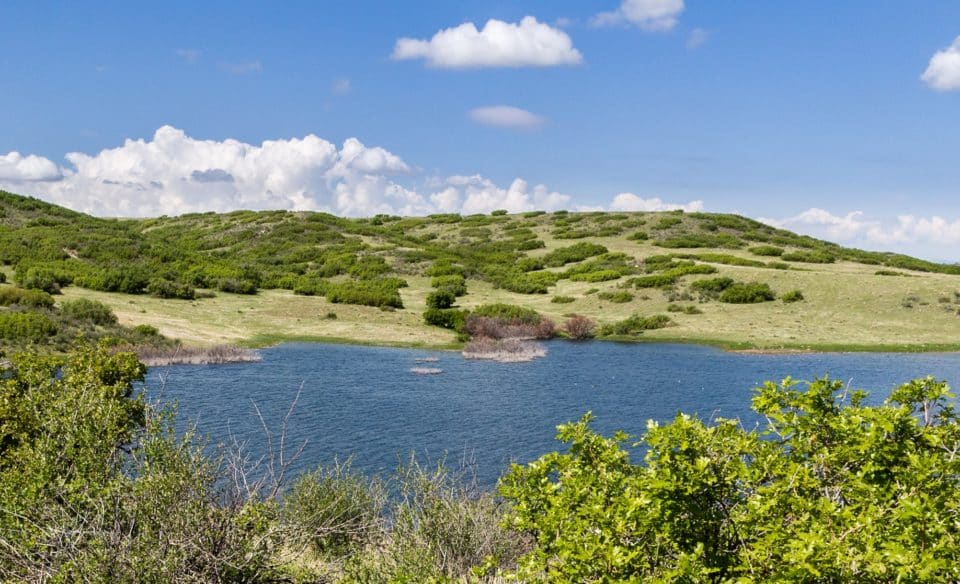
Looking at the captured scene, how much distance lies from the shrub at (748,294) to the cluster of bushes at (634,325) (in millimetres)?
8665

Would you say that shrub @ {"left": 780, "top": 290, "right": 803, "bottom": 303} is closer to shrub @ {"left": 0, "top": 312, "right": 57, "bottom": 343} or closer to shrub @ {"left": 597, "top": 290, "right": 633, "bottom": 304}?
shrub @ {"left": 597, "top": 290, "right": 633, "bottom": 304}

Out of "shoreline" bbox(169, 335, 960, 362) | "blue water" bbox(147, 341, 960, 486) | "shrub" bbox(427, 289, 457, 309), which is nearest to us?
"blue water" bbox(147, 341, 960, 486)

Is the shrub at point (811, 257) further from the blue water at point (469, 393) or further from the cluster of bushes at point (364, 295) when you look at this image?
the cluster of bushes at point (364, 295)

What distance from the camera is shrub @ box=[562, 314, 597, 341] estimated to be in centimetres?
5494

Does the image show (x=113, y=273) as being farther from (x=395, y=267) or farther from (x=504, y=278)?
(x=504, y=278)

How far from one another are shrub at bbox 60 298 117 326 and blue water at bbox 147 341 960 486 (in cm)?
1060

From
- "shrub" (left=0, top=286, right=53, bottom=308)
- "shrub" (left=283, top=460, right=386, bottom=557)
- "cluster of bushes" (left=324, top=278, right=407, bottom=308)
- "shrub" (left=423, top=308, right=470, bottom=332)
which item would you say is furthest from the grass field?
"shrub" (left=283, top=460, right=386, bottom=557)

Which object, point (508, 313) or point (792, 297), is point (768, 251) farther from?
point (508, 313)

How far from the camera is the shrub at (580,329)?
180 feet

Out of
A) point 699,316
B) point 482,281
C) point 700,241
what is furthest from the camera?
point 700,241

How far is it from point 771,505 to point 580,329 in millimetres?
47428

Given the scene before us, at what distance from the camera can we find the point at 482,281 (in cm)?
8150

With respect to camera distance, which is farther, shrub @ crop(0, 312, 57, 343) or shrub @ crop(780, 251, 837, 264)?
shrub @ crop(780, 251, 837, 264)

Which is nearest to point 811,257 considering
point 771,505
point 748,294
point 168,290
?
point 748,294
